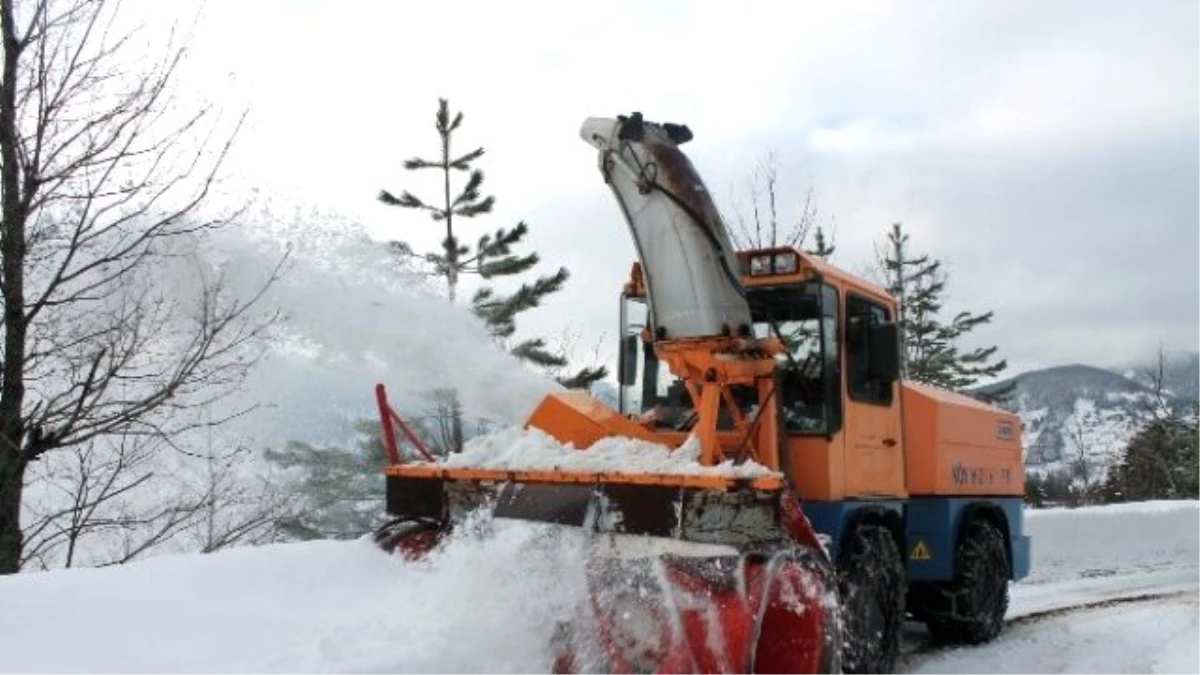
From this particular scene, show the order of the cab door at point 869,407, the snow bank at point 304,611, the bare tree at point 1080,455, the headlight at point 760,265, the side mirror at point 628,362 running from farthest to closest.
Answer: the bare tree at point 1080,455 < the side mirror at point 628,362 < the headlight at point 760,265 < the cab door at point 869,407 < the snow bank at point 304,611

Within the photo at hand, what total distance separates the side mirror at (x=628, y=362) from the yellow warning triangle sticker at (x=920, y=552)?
7.89ft

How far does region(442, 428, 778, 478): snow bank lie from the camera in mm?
5234

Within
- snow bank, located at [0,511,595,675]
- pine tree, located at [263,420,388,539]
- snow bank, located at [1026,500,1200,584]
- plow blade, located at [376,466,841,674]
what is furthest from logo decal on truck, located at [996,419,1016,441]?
pine tree, located at [263,420,388,539]

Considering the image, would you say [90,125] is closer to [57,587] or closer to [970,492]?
[57,587]

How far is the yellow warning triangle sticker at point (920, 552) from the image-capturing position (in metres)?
7.80

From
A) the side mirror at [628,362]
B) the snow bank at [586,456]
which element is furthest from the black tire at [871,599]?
the side mirror at [628,362]

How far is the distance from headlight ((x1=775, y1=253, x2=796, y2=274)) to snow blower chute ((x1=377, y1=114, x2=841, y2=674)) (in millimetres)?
634

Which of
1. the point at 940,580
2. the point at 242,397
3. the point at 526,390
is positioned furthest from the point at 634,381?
the point at 242,397

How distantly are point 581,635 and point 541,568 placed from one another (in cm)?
39

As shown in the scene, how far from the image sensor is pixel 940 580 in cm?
828

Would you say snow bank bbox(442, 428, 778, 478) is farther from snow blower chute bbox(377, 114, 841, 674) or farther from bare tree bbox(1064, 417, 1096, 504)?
bare tree bbox(1064, 417, 1096, 504)

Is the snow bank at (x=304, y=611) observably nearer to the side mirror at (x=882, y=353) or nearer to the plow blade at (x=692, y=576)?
the plow blade at (x=692, y=576)

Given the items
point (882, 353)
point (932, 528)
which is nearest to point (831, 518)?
point (882, 353)

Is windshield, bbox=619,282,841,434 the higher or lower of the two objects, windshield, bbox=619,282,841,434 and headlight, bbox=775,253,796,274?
the lower
